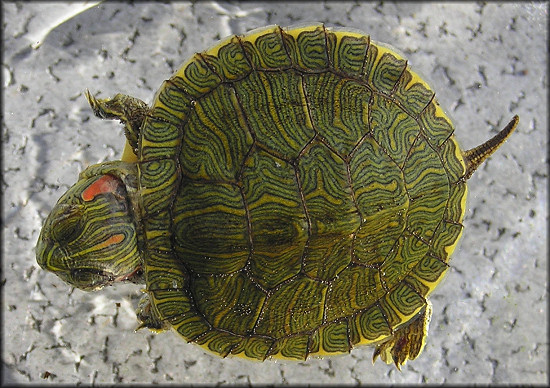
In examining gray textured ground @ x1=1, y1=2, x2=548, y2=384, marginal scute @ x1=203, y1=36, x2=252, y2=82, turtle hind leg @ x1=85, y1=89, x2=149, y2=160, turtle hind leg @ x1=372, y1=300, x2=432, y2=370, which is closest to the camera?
marginal scute @ x1=203, y1=36, x2=252, y2=82

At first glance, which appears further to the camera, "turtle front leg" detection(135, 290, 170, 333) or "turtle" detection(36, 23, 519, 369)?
"turtle front leg" detection(135, 290, 170, 333)

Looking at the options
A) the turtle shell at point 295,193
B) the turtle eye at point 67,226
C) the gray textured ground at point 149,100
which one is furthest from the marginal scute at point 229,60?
the gray textured ground at point 149,100

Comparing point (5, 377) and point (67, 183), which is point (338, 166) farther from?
point (5, 377)

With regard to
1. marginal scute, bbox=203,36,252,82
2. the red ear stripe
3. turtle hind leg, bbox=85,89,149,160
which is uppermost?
marginal scute, bbox=203,36,252,82

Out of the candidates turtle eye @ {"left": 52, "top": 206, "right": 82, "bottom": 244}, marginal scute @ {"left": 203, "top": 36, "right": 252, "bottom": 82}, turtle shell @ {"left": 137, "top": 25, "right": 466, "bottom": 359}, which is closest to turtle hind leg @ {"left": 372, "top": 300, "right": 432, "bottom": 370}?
turtle shell @ {"left": 137, "top": 25, "right": 466, "bottom": 359}

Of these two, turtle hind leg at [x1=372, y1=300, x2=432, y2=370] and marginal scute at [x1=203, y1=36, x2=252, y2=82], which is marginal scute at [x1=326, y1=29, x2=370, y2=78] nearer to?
marginal scute at [x1=203, y1=36, x2=252, y2=82]

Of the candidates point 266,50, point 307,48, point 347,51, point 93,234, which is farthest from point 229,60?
point 93,234

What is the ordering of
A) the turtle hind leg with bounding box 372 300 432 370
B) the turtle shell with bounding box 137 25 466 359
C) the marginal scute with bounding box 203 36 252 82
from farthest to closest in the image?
the turtle hind leg with bounding box 372 300 432 370 < the marginal scute with bounding box 203 36 252 82 < the turtle shell with bounding box 137 25 466 359

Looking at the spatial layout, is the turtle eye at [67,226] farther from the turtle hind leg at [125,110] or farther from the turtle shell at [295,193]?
the turtle hind leg at [125,110]
